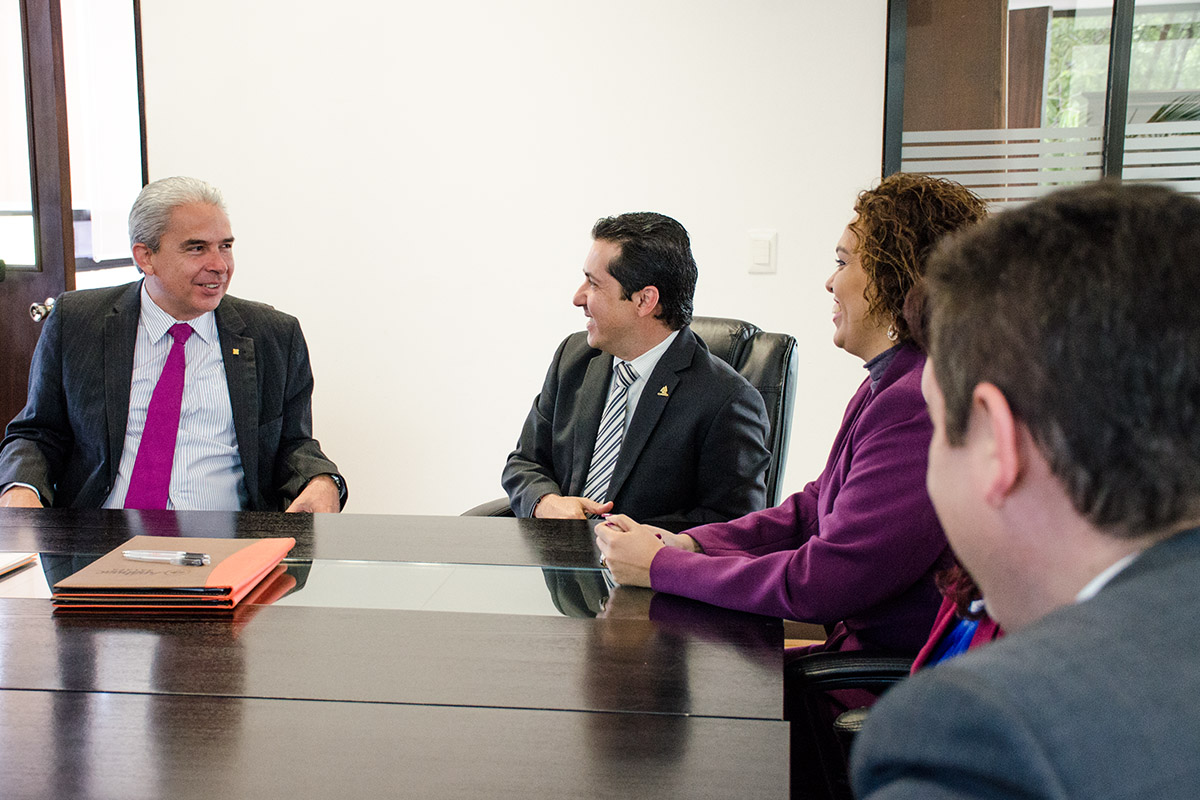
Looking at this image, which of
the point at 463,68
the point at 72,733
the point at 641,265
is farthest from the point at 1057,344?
the point at 463,68

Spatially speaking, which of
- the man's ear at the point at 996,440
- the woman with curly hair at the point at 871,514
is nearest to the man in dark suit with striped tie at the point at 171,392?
the woman with curly hair at the point at 871,514

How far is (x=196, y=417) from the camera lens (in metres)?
2.53

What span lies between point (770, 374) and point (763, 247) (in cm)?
134

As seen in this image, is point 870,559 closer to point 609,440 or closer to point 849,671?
point 849,671

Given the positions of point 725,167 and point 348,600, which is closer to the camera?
point 348,600

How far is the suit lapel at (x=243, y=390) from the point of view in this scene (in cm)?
A: 253

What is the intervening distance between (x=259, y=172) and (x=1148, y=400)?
380 cm

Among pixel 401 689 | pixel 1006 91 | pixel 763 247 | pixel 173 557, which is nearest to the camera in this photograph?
pixel 401 689

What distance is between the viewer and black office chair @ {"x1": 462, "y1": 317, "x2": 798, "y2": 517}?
2.44 meters

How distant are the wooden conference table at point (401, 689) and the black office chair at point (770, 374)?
784 mm

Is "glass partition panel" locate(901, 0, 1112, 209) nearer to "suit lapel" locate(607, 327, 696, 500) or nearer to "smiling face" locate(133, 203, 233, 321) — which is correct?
"suit lapel" locate(607, 327, 696, 500)

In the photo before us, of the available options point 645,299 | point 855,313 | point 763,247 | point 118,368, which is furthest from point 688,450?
point 763,247

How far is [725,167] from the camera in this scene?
3.69 metres

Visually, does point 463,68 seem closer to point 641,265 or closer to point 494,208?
point 494,208
